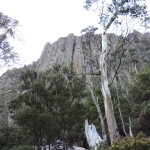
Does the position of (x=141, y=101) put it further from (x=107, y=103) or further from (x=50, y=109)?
(x=107, y=103)

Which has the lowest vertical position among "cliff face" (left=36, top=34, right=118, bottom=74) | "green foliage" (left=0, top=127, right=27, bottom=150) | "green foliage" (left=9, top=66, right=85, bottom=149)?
"green foliage" (left=0, top=127, right=27, bottom=150)

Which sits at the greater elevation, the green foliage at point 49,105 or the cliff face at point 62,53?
the cliff face at point 62,53

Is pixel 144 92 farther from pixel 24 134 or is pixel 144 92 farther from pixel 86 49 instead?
pixel 24 134

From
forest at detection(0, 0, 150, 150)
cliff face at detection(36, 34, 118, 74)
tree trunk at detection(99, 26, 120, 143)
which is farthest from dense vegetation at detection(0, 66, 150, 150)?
cliff face at detection(36, 34, 118, 74)

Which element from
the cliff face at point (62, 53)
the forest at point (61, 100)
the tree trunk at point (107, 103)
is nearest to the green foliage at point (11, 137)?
the forest at point (61, 100)

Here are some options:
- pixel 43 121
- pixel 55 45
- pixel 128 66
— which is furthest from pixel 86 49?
pixel 55 45

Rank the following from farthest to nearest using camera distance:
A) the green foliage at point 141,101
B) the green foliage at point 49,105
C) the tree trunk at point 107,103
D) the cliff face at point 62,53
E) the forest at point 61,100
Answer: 1. the cliff face at point 62,53
2. the green foliage at point 141,101
3. the green foliage at point 49,105
4. the forest at point 61,100
5. the tree trunk at point 107,103

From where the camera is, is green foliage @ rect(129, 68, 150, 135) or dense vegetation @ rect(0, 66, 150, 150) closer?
dense vegetation @ rect(0, 66, 150, 150)

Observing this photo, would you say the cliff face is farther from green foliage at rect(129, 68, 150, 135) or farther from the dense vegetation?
the dense vegetation

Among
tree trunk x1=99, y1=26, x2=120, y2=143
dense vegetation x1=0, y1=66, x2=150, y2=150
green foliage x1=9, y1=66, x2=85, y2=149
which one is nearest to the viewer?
tree trunk x1=99, y1=26, x2=120, y2=143

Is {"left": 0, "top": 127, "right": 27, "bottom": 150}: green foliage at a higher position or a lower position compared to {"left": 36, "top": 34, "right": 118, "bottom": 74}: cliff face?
lower

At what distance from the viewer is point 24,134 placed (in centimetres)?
2234

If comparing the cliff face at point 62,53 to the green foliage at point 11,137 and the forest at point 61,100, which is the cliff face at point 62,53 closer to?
the forest at point 61,100

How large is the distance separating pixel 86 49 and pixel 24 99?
531cm
